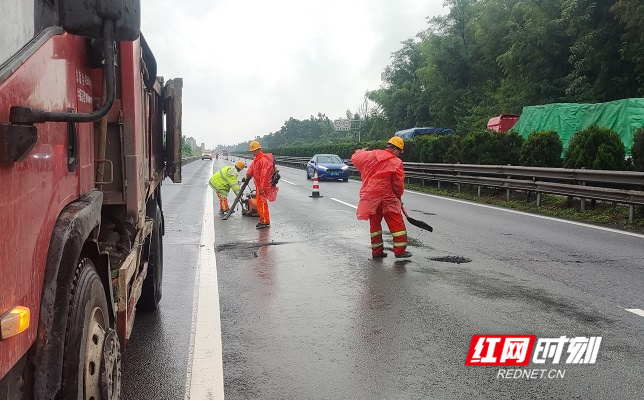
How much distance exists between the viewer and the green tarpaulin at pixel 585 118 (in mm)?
18969

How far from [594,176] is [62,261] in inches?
514

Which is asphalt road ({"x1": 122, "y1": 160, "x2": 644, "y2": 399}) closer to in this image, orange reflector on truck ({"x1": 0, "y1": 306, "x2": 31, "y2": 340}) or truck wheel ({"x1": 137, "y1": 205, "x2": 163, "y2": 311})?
truck wheel ({"x1": 137, "y1": 205, "x2": 163, "y2": 311})

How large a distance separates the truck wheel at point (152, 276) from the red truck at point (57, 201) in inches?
80.2

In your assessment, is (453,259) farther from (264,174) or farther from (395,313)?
(264,174)

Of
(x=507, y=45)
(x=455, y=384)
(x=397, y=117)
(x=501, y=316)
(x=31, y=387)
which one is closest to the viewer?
(x=31, y=387)

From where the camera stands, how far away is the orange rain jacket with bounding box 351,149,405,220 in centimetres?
838

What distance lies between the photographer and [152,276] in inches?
213

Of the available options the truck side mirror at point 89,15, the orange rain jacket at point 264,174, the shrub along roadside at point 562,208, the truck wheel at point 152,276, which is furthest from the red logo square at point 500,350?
the orange rain jacket at point 264,174

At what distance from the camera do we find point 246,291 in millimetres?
6406

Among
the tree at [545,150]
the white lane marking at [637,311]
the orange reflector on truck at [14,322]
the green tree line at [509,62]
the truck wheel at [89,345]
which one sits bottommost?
the white lane marking at [637,311]

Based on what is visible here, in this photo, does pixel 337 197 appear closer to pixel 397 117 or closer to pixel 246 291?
pixel 246 291

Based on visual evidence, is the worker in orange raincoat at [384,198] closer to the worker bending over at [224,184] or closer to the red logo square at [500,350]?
the red logo square at [500,350]

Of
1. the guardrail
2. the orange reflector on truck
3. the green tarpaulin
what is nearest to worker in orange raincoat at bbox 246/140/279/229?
the guardrail

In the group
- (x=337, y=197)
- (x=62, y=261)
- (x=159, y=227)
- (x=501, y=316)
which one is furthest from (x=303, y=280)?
(x=337, y=197)
